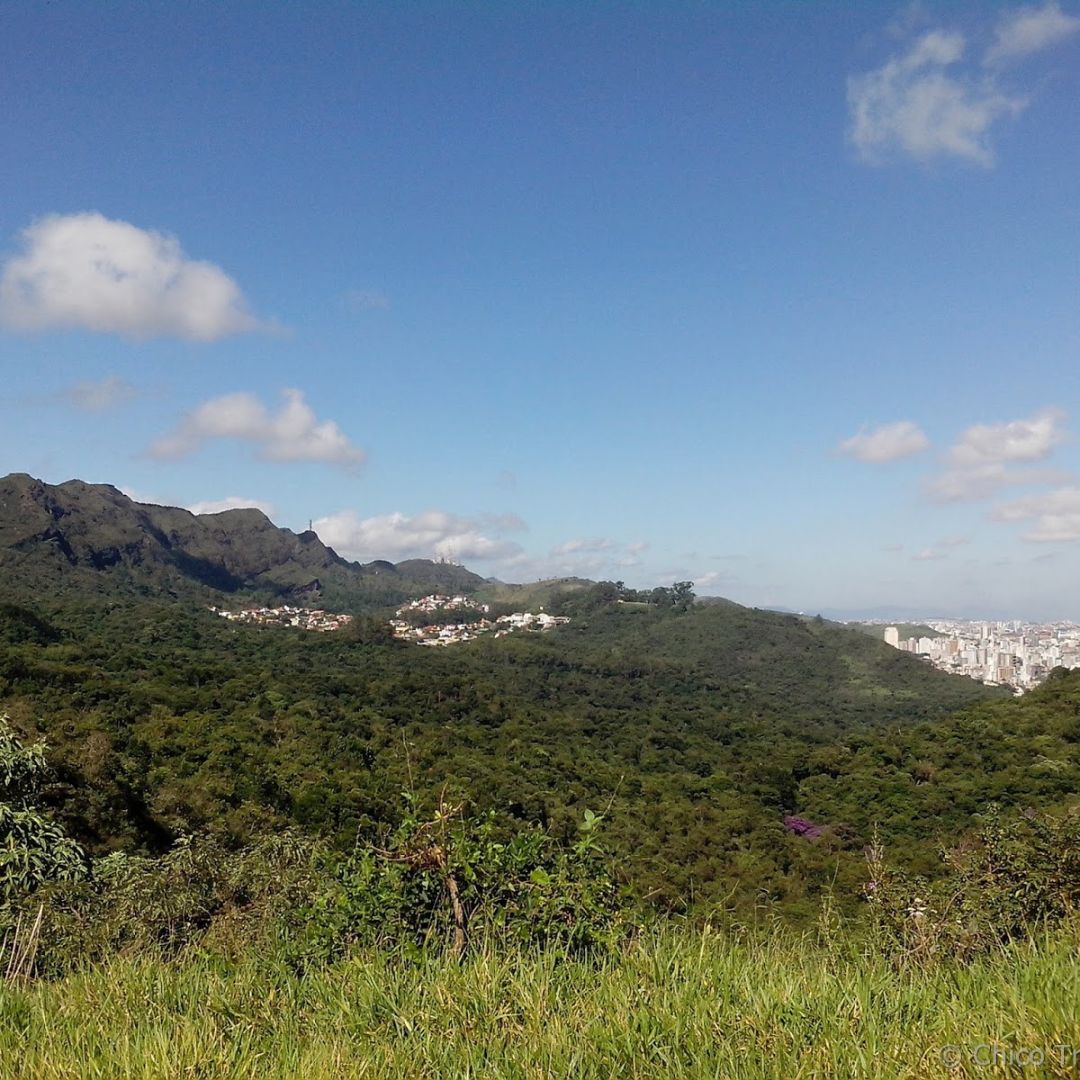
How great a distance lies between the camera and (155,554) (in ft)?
399

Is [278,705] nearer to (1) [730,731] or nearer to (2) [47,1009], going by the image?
(1) [730,731]

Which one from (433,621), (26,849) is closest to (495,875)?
(26,849)

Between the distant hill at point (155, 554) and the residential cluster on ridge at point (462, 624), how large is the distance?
31892mm

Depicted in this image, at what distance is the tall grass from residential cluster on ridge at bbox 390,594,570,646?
280 ft

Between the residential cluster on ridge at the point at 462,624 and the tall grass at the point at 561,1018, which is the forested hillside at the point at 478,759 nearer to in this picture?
the tall grass at the point at 561,1018

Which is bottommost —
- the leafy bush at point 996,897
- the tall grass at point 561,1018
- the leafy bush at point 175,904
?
the leafy bush at point 175,904

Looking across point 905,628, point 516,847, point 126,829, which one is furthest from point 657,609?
point 516,847

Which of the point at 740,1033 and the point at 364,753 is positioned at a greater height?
the point at 740,1033

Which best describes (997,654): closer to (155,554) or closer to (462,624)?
(462,624)

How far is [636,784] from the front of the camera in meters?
27.9

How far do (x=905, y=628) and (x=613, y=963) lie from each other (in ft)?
Result: 525

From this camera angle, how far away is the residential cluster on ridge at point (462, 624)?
9419cm

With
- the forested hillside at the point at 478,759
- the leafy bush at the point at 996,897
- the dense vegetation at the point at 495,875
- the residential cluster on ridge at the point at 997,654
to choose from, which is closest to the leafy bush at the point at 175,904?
the dense vegetation at the point at 495,875

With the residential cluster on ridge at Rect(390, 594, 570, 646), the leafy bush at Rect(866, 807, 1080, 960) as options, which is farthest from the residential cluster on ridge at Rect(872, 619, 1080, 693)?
the leafy bush at Rect(866, 807, 1080, 960)
